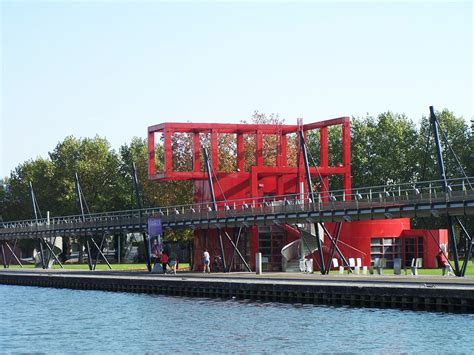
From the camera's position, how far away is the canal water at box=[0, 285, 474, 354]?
4412 centimetres

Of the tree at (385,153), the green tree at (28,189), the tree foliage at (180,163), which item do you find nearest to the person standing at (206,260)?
the tree foliage at (180,163)

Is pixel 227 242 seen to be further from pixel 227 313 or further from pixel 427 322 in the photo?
pixel 427 322

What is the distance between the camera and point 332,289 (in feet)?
193

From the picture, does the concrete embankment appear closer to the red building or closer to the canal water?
the canal water

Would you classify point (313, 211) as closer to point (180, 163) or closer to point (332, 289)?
point (332, 289)

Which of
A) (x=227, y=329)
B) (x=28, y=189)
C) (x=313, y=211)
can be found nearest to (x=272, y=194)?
(x=313, y=211)

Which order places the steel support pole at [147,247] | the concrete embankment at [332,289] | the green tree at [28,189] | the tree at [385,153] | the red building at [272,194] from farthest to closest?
the green tree at [28,189] < the tree at [385,153] < the steel support pole at [147,247] < the red building at [272,194] < the concrete embankment at [332,289]

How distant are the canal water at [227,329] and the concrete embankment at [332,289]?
1094 millimetres

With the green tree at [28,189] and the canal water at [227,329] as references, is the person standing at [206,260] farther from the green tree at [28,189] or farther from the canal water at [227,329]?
the green tree at [28,189]

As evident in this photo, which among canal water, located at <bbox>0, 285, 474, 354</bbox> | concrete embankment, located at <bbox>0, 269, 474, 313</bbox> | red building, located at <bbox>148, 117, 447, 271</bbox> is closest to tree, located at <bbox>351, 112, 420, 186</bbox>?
red building, located at <bbox>148, 117, 447, 271</bbox>

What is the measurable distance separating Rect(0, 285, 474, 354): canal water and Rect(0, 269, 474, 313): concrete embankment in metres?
1.09

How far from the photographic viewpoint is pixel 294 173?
96.1 meters

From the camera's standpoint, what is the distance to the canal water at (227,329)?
4412cm

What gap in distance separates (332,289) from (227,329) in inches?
387
